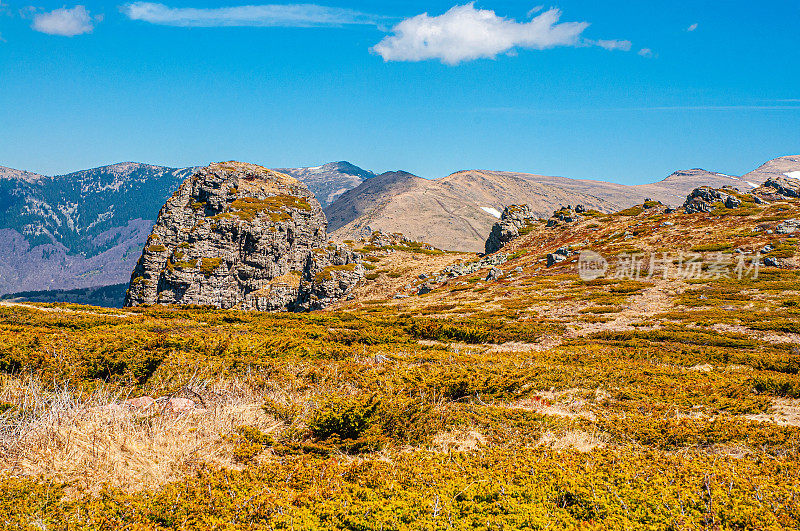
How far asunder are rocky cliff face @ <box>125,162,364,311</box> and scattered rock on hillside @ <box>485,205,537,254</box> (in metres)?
31.3

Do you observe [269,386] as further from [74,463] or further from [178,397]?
[74,463]

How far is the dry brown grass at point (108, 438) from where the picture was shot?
6.79 meters

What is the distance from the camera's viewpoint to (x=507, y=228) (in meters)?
96.6

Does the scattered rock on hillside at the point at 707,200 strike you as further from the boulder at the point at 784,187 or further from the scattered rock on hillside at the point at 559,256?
the scattered rock on hillside at the point at 559,256

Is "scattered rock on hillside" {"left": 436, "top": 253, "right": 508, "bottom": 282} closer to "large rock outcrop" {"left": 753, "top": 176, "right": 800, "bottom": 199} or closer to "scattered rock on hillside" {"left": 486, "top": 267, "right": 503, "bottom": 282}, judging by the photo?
"scattered rock on hillside" {"left": 486, "top": 267, "right": 503, "bottom": 282}

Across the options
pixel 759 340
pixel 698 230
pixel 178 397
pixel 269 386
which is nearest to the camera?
pixel 178 397

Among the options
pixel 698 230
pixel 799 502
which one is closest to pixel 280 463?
pixel 799 502

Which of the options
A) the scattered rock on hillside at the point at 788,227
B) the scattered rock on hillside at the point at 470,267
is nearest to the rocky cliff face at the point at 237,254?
the scattered rock on hillside at the point at 470,267

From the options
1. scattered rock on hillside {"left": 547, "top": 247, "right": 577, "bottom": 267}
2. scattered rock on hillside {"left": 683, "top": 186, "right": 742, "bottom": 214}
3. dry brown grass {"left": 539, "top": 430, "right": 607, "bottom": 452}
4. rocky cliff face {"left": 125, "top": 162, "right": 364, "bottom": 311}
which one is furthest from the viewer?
scattered rock on hillside {"left": 683, "top": 186, "right": 742, "bottom": 214}

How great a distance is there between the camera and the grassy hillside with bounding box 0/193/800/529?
19.2ft

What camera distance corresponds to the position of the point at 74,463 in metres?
6.96

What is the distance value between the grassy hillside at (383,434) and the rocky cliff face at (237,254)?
2151 inches

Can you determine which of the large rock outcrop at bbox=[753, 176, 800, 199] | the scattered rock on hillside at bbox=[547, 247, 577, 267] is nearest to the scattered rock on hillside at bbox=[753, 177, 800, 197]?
the large rock outcrop at bbox=[753, 176, 800, 199]

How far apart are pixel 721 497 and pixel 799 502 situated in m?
1.04
